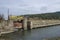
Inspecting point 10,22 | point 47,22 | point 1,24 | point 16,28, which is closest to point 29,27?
point 16,28

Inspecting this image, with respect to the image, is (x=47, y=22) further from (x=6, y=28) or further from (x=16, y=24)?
(x=6, y=28)

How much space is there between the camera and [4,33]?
36.2m

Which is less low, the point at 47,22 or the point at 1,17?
the point at 1,17

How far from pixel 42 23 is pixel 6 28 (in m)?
25.9

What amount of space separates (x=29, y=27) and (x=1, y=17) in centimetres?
1015

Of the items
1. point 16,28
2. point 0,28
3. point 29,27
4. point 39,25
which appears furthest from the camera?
point 39,25

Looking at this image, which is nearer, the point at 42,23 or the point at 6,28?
the point at 6,28

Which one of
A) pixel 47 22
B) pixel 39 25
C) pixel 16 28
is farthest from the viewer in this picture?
pixel 47 22

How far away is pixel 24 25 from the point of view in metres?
45.5

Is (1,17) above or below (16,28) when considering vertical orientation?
above

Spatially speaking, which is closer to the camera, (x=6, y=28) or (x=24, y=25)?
(x=6, y=28)

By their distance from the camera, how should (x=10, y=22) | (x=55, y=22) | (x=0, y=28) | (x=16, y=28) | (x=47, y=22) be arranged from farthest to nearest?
(x=55, y=22), (x=47, y=22), (x=16, y=28), (x=10, y=22), (x=0, y=28)

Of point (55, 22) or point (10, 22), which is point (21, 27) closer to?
point (10, 22)

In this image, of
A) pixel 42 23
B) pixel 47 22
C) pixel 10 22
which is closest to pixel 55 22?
pixel 47 22
